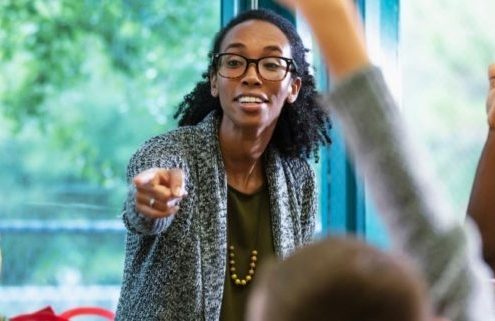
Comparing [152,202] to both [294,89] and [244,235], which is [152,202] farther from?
[294,89]

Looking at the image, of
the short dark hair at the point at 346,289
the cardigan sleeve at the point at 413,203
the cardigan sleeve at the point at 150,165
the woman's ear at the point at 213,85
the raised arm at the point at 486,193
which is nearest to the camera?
the short dark hair at the point at 346,289

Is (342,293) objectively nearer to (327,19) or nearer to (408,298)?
(408,298)

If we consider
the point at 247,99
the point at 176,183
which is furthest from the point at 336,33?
the point at 247,99

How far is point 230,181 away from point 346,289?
151 cm

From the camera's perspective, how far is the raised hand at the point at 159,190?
1571mm

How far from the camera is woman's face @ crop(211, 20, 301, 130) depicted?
2061mm

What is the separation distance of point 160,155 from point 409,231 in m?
1.26

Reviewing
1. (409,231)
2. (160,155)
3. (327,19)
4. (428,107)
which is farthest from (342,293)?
(428,107)

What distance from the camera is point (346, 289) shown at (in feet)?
1.97

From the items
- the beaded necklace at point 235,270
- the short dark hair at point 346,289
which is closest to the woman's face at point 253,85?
the beaded necklace at point 235,270

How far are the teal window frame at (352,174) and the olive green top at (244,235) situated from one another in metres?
0.52

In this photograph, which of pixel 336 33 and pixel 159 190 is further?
pixel 159 190

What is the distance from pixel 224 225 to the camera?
2.01 metres

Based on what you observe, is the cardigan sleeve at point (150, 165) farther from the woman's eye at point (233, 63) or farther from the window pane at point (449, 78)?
the window pane at point (449, 78)
